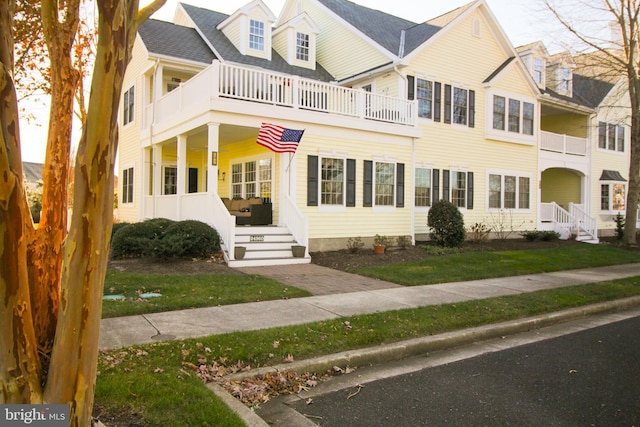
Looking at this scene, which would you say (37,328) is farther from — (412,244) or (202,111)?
(412,244)

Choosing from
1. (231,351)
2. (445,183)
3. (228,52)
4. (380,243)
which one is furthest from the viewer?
(445,183)

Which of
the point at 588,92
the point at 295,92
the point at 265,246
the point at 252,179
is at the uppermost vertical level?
the point at 588,92

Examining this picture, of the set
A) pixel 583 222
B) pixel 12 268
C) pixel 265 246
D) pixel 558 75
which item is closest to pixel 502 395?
pixel 12 268

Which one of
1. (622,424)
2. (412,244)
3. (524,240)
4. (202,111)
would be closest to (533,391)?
(622,424)

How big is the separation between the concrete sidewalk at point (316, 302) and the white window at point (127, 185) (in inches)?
413

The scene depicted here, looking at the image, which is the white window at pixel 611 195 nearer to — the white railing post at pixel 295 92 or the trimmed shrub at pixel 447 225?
the trimmed shrub at pixel 447 225

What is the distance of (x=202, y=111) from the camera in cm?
1287

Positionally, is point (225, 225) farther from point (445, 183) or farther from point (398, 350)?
point (445, 183)

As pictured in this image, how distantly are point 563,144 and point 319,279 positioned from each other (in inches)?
760

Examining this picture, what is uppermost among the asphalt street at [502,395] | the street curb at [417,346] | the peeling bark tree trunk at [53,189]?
the peeling bark tree trunk at [53,189]

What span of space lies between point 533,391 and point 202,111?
35.6 feet

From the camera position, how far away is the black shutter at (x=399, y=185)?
1656 cm

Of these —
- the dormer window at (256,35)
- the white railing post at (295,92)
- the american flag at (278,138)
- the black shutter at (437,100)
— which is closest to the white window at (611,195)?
the black shutter at (437,100)

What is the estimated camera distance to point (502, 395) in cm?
452
